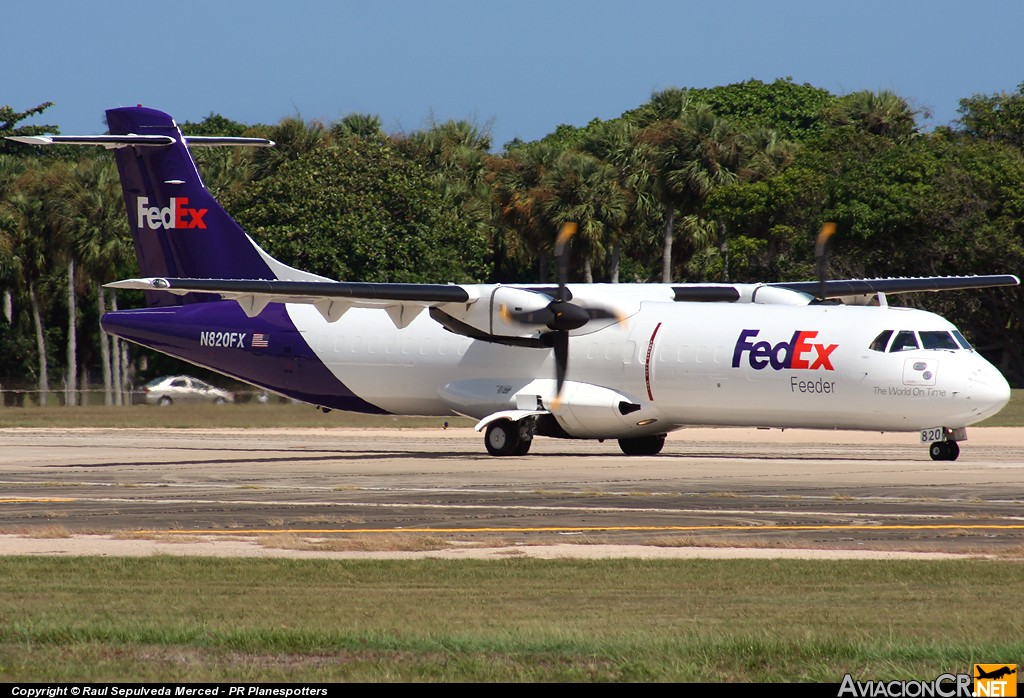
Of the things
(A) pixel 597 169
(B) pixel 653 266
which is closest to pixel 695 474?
(A) pixel 597 169

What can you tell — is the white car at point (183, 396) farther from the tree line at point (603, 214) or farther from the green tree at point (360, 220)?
the green tree at point (360, 220)

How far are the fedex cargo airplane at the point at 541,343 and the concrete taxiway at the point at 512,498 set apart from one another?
3.37 feet

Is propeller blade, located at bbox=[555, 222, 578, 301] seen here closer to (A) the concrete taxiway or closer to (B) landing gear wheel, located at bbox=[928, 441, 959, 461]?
(A) the concrete taxiway

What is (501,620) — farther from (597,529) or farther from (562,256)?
(562,256)

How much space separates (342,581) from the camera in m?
12.5

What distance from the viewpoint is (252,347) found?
1251 inches

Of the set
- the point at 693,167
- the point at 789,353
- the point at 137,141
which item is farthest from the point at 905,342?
the point at 693,167

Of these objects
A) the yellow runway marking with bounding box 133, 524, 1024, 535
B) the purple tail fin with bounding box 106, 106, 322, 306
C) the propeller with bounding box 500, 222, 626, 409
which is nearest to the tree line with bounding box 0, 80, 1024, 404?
the purple tail fin with bounding box 106, 106, 322, 306

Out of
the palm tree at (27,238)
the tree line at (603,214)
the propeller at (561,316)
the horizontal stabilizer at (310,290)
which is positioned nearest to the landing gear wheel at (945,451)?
the propeller at (561,316)

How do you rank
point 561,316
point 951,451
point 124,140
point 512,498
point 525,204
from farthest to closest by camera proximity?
point 525,204 → point 124,140 → point 561,316 → point 951,451 → point 512,498

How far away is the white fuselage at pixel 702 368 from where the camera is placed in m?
26.5

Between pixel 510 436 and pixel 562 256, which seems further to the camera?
pixel 510 436

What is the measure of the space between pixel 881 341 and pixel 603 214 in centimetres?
3744

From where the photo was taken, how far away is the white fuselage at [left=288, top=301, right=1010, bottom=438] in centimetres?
2645
